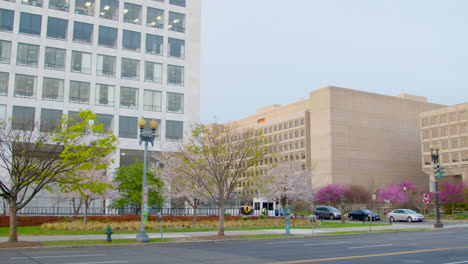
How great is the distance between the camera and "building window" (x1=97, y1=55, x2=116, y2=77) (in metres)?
53.9

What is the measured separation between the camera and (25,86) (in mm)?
49938

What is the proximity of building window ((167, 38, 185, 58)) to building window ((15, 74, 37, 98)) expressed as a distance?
54.6 feet

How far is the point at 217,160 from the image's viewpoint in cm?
2747

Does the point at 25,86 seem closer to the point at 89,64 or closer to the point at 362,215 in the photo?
the point at 89,64

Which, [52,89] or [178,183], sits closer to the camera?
[178,183]

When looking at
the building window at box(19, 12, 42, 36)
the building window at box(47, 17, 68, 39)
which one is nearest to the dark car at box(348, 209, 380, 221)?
the building window at box(47, 17, 68, 39)

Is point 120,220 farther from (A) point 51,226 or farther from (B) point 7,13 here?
(B) point 7,13

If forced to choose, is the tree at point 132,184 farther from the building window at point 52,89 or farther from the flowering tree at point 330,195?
the flowering tree at point 330,195

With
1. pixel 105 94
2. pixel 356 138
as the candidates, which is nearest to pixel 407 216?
pixel 105 94

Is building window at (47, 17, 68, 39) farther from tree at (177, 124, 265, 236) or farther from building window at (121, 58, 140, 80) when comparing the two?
tree at (177, 124, 265, 236)

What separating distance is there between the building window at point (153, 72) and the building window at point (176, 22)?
219 inches

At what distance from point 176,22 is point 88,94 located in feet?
50.2

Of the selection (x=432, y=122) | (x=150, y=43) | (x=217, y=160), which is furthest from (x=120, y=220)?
(x=432, y=122)

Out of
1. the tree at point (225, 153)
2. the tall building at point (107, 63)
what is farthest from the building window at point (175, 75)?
the tree at point (225, 153)
